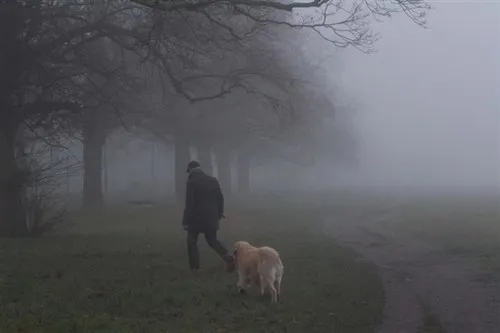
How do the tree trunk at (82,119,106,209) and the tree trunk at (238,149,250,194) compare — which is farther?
the tree trunk at (238,149,250,194)

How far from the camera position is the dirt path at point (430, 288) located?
32.2ft

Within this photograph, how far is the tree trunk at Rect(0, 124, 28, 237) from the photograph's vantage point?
20188 mm

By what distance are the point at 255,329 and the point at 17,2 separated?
522 inches

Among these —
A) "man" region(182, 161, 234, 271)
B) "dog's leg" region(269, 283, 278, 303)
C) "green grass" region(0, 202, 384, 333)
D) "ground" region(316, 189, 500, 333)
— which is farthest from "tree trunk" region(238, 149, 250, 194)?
"dog's leg" region(269, 283, 278, 303)

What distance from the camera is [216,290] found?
11.7 metres

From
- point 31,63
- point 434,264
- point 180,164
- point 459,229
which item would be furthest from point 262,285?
point 180,164

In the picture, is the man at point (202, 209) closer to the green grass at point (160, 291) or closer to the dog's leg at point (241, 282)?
the green grass at point (160, 291)

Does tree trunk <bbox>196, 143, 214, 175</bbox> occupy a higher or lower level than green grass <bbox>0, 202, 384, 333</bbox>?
higher

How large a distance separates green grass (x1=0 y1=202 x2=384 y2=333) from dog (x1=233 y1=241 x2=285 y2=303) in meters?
0.21

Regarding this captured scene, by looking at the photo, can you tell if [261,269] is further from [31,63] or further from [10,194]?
[10,194]

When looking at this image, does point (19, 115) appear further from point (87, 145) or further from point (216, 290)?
point (87, 145)

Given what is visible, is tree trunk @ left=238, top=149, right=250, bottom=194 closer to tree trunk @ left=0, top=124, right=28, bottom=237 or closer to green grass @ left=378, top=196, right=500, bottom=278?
green grass @ left=378, top=196, right=500, bottom=278

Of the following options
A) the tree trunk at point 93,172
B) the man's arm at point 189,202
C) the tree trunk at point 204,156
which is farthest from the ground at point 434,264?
the tree trunk at point 204,156

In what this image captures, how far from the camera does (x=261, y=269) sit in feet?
35.6
